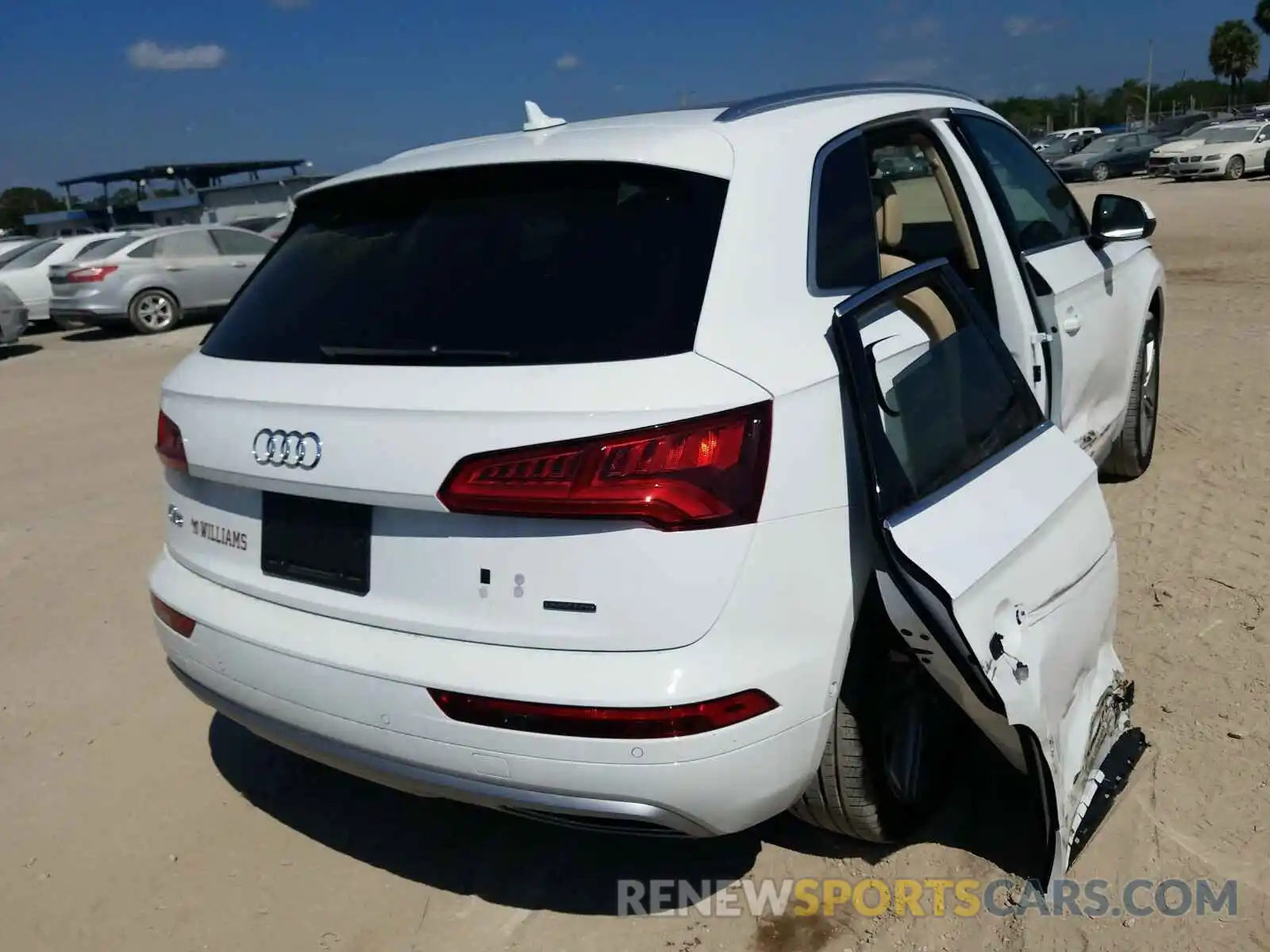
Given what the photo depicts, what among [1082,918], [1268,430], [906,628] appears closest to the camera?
[906,628]

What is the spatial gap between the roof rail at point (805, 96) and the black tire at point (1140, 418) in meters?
2.09

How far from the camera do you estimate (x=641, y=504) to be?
2.09 metres

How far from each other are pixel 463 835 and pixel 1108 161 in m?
38.3

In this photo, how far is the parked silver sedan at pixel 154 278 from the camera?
1519 cm

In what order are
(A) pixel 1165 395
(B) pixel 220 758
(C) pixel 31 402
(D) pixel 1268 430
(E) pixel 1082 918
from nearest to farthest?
(E) pixel 1082 918, (B) pixel 220 758, (D) pixel 1268 430, (A) pixel 1165 395, (C) pixel 31 402

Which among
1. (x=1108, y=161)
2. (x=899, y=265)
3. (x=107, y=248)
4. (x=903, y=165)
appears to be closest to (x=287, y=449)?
(x=899, y=265)

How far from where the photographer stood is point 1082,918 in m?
2.55

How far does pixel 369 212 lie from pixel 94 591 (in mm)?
3126

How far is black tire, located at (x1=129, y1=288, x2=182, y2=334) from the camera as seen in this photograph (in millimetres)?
15430

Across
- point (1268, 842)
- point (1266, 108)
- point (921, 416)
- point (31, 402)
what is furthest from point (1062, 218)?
point (1266, 108)

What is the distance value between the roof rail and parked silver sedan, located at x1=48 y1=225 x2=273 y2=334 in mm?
13863

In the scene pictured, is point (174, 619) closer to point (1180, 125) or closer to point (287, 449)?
point (287, 449)

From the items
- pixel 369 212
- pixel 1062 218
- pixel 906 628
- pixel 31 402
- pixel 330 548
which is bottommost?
pixel 31 402

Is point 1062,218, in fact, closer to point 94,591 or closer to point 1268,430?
point 1268,430
